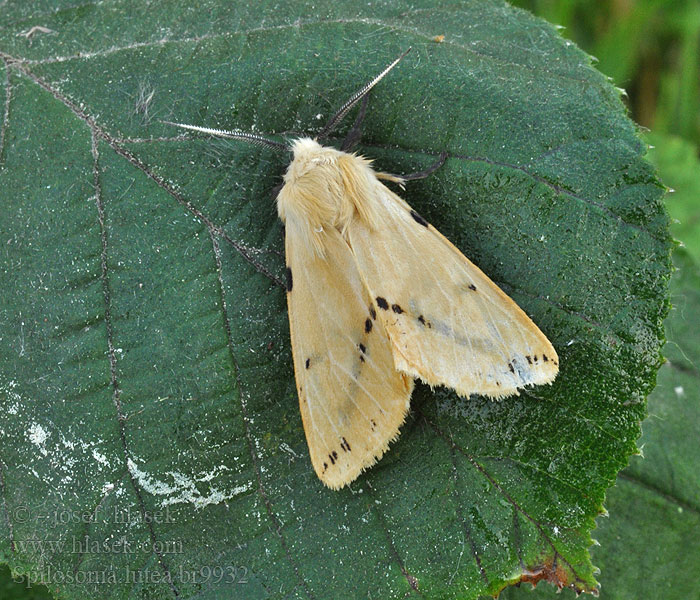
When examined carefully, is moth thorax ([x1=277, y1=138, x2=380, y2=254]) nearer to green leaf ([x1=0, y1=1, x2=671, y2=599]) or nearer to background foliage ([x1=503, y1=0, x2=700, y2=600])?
green leaf ([x1=0, y1=1, x2=671, y2=599])

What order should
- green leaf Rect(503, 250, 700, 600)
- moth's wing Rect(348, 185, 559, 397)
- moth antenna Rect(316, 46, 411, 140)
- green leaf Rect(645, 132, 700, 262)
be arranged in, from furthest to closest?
green leaf Rect(645, 132, 700, 262), green leaf Rect(503, 250, 700, 600), moth antenna Rect(316, 46, 411, 140), moth's wing Rect(348, 185, 559, 397)

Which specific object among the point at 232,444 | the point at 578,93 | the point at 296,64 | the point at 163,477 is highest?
the point at 578,93

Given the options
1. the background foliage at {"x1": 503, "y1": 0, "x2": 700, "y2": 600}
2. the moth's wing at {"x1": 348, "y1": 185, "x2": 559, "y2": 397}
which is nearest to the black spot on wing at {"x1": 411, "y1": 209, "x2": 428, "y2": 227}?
the moth's wing at {"x1": 348, "y1": 185, "x2": 559, "y2": 397}

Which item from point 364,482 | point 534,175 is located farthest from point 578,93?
point 364,482

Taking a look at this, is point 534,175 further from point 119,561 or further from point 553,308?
point 119,561

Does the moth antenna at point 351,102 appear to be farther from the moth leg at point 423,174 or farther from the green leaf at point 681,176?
the green leaf at point 681,176

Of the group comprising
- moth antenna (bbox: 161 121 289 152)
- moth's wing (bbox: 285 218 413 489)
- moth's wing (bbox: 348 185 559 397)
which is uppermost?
moth antenna (bbox: 161 121 289 152)
